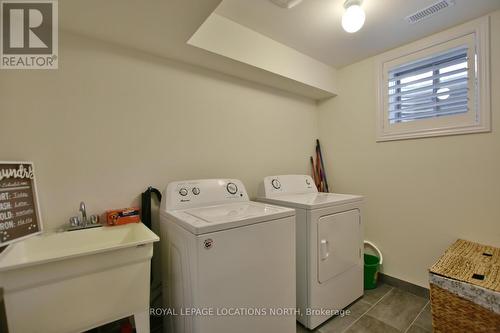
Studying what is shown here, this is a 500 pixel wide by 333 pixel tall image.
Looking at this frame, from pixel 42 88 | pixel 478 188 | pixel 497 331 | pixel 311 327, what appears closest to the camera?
pixel 497 331

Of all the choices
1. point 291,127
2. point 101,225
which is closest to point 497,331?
point 291,127

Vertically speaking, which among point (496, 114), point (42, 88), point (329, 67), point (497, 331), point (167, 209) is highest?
point (329, 67)

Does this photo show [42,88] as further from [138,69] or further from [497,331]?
[497,331]

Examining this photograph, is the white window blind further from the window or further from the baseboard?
the baseboard

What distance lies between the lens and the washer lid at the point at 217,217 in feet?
3.56

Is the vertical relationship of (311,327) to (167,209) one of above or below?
below

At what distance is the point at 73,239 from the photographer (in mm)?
1199

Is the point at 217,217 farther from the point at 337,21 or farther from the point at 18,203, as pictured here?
the point at 337,21

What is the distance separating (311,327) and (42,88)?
2.32 m

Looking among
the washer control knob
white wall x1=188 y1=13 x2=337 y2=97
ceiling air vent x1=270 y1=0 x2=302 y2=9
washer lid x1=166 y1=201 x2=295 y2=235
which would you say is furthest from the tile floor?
ceiling air vent x1=270 y1=0 x2=302 y2=9

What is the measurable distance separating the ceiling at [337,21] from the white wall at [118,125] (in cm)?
53
